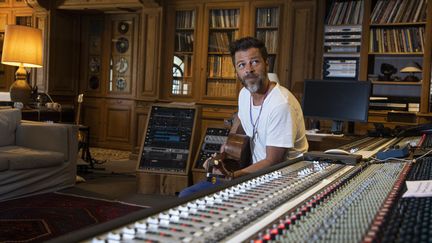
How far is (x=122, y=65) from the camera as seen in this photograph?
23.7 feet

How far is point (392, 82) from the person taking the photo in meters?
4.86

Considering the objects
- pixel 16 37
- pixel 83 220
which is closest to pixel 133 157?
pixel 16 37

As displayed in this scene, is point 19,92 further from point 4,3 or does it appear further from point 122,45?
point 4,3

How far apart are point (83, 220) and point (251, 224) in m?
2.52

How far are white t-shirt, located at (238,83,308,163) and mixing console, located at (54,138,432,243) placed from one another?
2.67 feet

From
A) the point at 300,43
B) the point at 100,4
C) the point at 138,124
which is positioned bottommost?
the point at 138,124

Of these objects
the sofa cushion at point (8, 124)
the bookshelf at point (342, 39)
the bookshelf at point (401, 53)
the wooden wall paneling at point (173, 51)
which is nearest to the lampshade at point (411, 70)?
the bookshelf at point (401, 53)

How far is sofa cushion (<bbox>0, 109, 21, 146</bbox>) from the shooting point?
157 inches

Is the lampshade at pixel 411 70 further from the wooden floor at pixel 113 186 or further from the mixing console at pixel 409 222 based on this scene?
the mixing console at pixel 409 222

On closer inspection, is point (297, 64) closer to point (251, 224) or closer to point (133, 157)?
point (133, 157)

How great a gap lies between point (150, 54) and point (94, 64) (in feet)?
5.16

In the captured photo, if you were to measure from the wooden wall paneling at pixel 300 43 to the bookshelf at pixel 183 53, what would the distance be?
1322 mm

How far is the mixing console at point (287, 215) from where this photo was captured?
2.25ft

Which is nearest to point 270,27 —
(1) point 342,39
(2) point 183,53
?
(1) point 342,39
